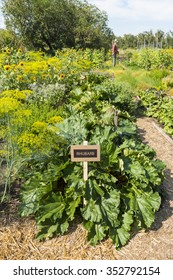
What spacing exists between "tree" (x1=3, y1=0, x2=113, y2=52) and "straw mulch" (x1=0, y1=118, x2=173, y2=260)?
74.6ft

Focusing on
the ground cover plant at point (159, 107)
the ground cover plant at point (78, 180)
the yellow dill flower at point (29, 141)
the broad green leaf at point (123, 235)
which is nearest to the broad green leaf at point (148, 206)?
the ground cover plant at point (78, 180)

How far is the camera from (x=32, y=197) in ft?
10.7

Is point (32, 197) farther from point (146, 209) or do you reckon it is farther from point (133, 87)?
point (133, 87)

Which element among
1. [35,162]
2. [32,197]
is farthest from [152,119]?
[32,197]

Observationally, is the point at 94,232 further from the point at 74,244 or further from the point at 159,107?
the point at 159,107

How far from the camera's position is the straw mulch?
112 inches

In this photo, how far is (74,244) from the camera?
2973 mm

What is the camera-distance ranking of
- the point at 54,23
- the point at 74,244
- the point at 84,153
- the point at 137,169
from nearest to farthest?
1. the point at 84,153
2. the point at 74,244
3. the point at 137,169
4. the point at 54,23

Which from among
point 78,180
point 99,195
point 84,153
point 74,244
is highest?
point 84,153

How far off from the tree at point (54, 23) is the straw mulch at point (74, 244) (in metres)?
22.7

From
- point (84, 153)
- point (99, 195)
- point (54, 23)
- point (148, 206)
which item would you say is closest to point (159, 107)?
point (148, 206)

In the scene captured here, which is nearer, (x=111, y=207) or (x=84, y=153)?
(x=84, y=153)

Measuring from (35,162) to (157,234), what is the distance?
174 centimetres

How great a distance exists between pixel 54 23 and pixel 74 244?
2391 centimetres
